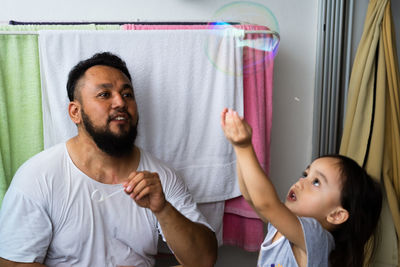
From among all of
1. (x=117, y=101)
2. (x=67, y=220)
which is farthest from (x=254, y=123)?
(x=67, y=220)

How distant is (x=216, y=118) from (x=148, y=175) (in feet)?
1.65

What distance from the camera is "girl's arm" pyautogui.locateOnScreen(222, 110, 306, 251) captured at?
36.2 inches

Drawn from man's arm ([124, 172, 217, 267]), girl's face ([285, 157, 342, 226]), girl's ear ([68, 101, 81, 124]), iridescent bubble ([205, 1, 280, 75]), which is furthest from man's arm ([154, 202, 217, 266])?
iridescent bubble ([205, 1, 280, 75])

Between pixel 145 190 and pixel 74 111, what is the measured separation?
445 mm

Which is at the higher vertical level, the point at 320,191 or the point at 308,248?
the point at 320,191

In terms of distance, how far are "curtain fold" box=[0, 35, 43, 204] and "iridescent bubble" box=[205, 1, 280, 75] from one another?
64cm

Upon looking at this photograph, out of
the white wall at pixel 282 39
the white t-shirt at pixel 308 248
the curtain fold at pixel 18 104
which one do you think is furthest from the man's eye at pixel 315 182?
the curtain fold at pixel 18 104

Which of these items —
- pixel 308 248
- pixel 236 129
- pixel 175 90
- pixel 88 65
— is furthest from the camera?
pixel 175 90

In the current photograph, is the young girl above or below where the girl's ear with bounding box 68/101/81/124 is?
below

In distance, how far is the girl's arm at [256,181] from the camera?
3.02 ft

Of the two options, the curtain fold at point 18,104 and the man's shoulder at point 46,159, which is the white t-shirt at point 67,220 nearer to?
the man's shoulder at point 46,159

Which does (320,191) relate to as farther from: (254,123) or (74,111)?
(74,111)

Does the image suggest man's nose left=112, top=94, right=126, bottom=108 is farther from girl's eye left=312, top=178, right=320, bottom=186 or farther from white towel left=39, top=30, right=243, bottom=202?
girl's eye left=312, top=178, right=320, bottom=186

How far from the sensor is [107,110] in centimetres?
133
